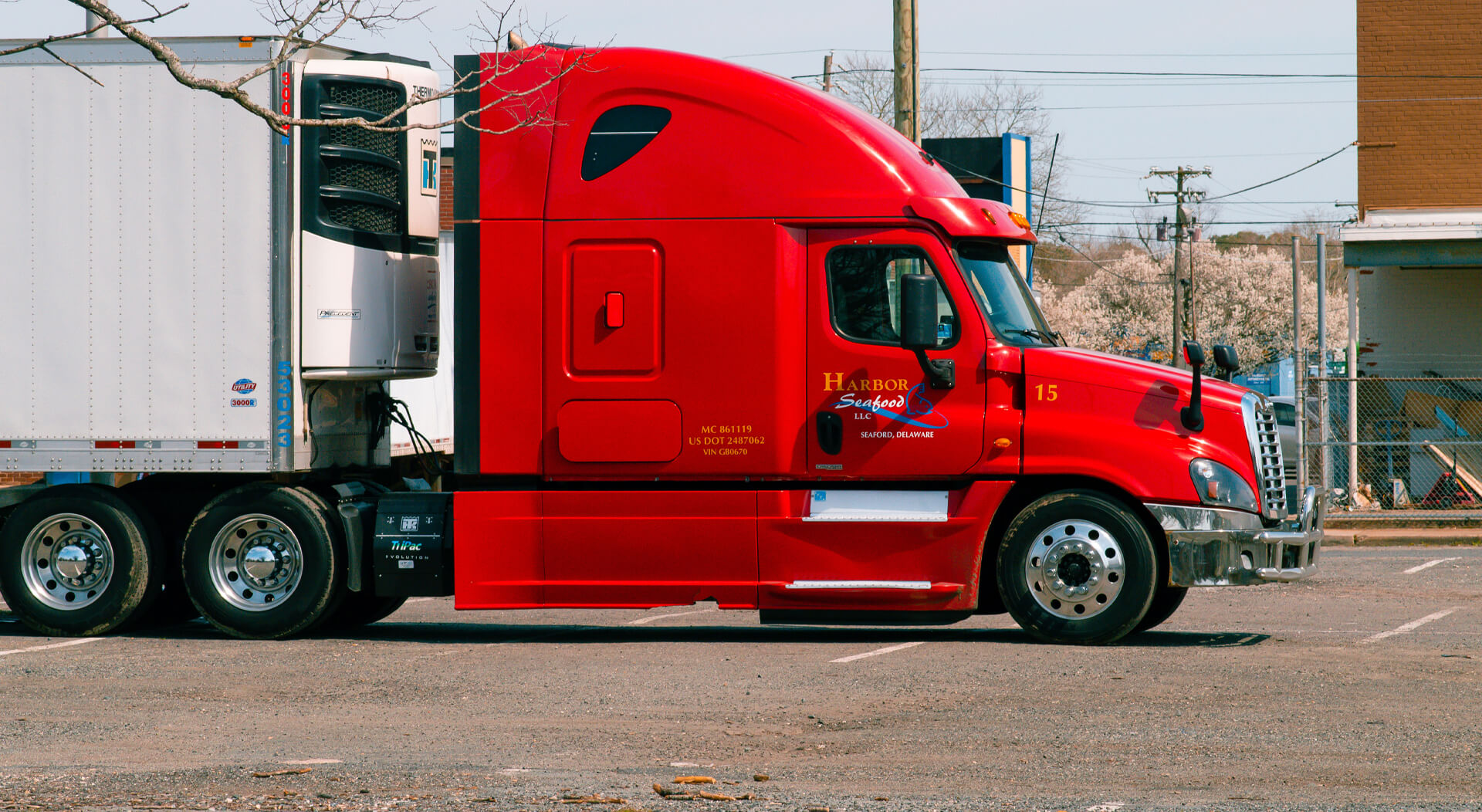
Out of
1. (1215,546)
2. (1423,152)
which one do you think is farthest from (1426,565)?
(1423,152)

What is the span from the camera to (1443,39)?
995 inches

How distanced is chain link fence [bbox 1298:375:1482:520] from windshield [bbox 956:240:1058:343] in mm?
12996

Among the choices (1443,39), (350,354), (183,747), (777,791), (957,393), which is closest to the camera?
(777,791)

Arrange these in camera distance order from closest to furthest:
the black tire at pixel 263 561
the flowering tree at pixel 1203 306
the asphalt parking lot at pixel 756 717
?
1. the asphalt parking lot at pixel 756 717
2. the black tire at pixel 263 561
3. the flowering tree at pixel 1203 306

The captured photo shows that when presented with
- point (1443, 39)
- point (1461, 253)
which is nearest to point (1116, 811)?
point (1461, 253)

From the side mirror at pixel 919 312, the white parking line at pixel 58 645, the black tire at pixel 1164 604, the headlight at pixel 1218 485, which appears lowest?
the white parking line at pixel 58 645

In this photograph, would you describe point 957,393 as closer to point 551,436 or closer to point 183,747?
point 551,436

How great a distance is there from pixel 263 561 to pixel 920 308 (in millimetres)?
4721

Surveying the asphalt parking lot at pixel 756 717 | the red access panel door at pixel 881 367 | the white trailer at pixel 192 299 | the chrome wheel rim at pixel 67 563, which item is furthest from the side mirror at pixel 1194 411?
the chrome wheel rim at pixel 67 563

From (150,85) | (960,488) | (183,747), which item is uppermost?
(150,85)

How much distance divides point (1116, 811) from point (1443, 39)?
23.1 meters

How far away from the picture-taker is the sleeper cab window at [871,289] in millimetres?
10078

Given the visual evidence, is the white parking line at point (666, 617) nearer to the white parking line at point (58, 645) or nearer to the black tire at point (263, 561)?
the black tire at point (263, 561)

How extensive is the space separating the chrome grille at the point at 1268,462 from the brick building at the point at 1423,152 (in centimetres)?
1576
